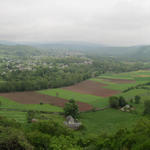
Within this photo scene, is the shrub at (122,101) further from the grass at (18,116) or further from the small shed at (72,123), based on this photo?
the grass at (18,116)

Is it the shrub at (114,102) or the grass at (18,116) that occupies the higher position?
the shrub at (114,102)

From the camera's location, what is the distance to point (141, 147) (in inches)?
528

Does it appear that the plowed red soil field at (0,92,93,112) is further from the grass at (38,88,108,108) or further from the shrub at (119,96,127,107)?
the shrub at (119,96,127,107)

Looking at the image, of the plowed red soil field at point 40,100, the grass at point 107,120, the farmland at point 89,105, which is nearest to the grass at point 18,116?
the farmland at point 89,105

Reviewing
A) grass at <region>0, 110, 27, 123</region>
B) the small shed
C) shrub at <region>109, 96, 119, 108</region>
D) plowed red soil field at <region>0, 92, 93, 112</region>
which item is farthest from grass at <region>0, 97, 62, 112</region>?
shrub at <region>109, 96, 119, 108</region>

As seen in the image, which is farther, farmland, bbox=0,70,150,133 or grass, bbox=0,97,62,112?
grass, bbox=0,97,62,112

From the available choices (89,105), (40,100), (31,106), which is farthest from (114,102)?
(31,106)

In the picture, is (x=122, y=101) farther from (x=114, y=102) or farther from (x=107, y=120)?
(x=107, y=120)

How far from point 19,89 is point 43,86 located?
12.3 m

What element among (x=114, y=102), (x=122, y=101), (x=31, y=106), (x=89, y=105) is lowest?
(x=31, y=106)

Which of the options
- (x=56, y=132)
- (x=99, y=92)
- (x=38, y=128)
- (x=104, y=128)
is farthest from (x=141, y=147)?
(x=99, y=92)

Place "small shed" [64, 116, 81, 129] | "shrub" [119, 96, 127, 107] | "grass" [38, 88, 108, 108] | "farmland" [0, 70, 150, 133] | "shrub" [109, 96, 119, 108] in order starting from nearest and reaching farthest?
"small shed" [64, 116, 81, 129] < "farmland" [0, 70, 150, 133] < "shrub" [109, 96, 119, 108] < "shrub" [119, 96, 127, 107] < "grass" [38, 88, 108, 108]

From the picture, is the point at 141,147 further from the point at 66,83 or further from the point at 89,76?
the point at 89,76

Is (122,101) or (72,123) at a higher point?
(122,101)
